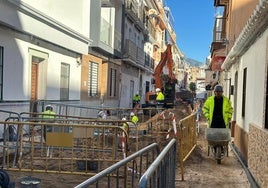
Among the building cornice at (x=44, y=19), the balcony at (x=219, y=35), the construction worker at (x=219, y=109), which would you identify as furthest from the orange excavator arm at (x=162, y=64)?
the construction worker at (x=219, y=109)

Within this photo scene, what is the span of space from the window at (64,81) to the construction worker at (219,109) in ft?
31.8

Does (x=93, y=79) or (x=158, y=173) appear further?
(x=93, y=79)

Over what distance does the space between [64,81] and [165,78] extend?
9.14m

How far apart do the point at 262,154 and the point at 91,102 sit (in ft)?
54.1

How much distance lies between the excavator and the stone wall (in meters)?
15.8

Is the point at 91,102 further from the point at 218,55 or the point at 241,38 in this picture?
the point at 241,38

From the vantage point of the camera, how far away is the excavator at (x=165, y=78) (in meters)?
23.4

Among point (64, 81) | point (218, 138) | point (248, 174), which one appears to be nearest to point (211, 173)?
point (248, 174)

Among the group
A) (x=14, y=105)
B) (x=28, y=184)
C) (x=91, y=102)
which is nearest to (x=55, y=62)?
(x=14, y=105)

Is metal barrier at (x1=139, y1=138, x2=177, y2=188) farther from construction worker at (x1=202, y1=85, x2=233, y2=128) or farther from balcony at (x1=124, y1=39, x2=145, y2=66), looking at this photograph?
balcony at (x1=124, y1=39, x2=145, y2=66)

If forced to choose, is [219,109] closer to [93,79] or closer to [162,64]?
[93,79]

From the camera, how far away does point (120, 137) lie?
27.1 ft

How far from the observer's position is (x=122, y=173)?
397 cm

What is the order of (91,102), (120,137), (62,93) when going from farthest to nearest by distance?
(91,102), (62,93), (120,137)
